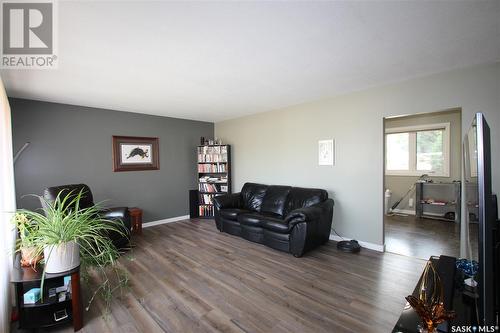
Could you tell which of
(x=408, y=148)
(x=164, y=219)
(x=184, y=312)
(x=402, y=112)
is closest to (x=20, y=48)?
(x=184, y=312)

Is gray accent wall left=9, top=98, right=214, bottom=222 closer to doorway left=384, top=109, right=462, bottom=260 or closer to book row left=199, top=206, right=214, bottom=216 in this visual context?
book row left=199, top=206, right=214, bottom=216

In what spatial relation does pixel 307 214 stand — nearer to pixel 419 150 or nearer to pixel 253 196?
pixel 253 196

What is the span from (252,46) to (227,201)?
2.94 m

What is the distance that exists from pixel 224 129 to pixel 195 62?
3.34 m

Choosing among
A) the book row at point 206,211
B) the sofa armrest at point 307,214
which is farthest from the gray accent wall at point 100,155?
the sofa armrest at point 307,214

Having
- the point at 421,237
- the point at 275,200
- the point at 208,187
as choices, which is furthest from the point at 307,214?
the point at 208,187

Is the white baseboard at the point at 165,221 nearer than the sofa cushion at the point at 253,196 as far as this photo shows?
No

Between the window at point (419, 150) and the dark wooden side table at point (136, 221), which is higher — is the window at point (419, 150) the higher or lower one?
the higher one

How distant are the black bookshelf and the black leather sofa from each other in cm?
85

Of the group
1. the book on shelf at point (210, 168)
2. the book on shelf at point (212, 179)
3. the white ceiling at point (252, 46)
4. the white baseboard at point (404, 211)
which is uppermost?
the white ceiling at point (252, 46)

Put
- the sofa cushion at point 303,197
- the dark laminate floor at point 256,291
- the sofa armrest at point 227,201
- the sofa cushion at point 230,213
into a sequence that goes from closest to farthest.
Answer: the dark laminate floor at point 256,291 → the sofa cushion at point 303,197 → the sofa cushion at point 230,213 → the sofa armrest at point 227,201

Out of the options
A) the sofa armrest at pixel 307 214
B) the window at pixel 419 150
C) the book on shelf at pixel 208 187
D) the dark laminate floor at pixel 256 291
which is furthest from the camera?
the book on shelf at pixel 208 187

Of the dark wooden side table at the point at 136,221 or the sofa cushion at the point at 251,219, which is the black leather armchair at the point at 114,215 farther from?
the sofa cushion at the point at 251,219

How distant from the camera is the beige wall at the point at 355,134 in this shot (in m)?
2.53
